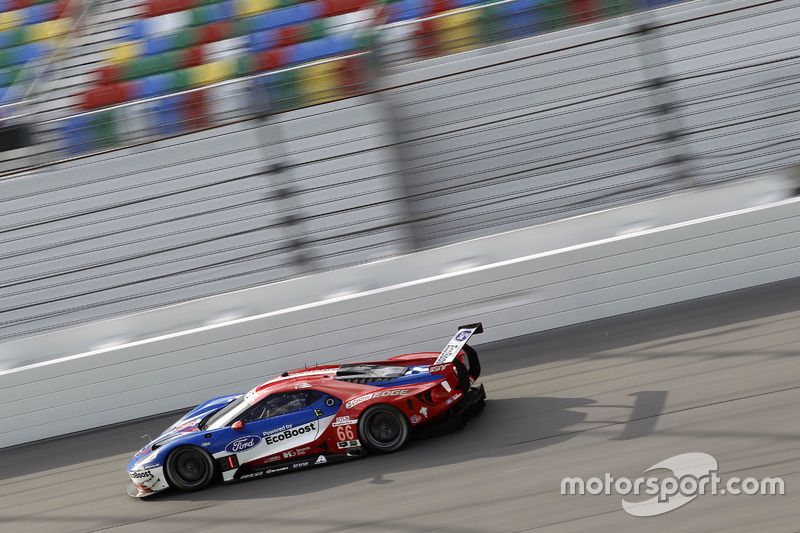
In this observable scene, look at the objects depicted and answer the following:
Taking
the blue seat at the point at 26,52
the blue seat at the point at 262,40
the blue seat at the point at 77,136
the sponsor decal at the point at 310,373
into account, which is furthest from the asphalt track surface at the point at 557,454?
the blue seat at the point at 26,52

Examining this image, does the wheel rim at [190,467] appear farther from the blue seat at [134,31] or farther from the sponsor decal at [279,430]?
the blue seat at [134,31]

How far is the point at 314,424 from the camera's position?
5660 millimetres

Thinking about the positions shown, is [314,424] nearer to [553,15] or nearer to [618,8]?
[618,8]

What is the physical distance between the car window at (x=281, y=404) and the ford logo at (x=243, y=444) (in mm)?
121

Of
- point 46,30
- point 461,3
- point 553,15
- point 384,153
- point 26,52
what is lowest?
point 384,153

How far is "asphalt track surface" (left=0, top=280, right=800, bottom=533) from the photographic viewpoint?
446 centimetres

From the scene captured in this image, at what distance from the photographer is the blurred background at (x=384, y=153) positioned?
796 cm

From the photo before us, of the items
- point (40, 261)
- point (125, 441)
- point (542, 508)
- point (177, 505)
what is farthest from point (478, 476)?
point (40, 261)

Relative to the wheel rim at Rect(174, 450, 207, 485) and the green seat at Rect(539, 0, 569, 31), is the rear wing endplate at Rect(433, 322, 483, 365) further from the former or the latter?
the green seat at Rect(539, 0, 569, 31)

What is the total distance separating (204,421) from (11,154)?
5.22 meters

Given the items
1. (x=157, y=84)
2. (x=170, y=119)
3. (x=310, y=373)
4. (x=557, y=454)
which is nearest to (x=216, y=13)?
(x=157, y=84)

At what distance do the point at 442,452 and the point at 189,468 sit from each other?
1.75 m

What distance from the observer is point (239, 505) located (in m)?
5.43

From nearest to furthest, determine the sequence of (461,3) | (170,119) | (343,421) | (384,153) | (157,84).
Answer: (343,421) < (384,153) < (170,119) < (461,3) < (157,84)
